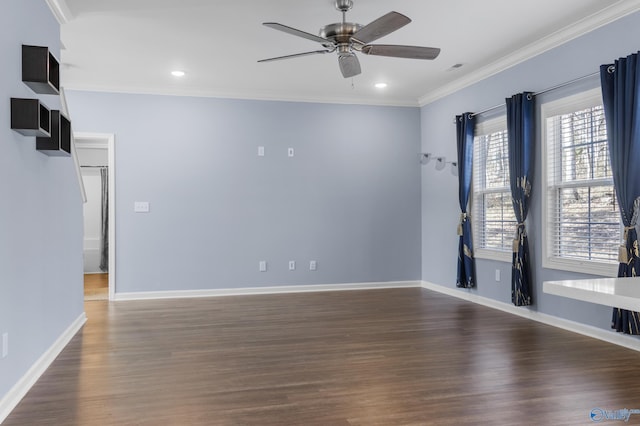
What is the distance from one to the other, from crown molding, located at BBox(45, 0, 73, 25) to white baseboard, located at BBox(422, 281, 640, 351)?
16.1 ft

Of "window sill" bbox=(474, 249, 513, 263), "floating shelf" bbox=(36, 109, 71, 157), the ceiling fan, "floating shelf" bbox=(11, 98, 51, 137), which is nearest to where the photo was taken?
"floating shelf" bbox=(11, 98, 51, 137)

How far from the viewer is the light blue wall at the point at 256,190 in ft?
19.6

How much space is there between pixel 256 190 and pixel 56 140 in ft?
10.8

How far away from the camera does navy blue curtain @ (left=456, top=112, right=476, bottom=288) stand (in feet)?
Result: 18.6

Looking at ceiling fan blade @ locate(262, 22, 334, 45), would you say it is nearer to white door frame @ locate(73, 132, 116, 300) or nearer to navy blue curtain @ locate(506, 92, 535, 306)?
navy blue curtain @ locate(506, 92, 535, 306)

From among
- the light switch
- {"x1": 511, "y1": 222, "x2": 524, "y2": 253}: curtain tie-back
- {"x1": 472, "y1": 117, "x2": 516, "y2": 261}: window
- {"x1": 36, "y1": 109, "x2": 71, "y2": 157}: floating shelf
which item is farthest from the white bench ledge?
the light switch

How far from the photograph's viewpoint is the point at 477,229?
18.8ft

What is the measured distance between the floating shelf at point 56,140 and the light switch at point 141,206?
2628 mm

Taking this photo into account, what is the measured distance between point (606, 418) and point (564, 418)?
0.22m

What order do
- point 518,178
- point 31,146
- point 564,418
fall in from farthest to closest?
point 518,178
point 31,146
point 564,418

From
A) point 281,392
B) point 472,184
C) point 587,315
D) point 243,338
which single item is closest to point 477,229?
point 472,184

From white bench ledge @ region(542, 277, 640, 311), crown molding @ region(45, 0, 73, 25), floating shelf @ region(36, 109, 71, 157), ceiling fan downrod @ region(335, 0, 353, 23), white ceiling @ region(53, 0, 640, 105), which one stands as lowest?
white bench ledge @ region(542, 277, 640, 311)

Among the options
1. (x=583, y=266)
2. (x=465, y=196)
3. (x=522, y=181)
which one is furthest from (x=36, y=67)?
(x=465, y=196)

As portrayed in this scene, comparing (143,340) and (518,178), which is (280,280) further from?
(518,178)
